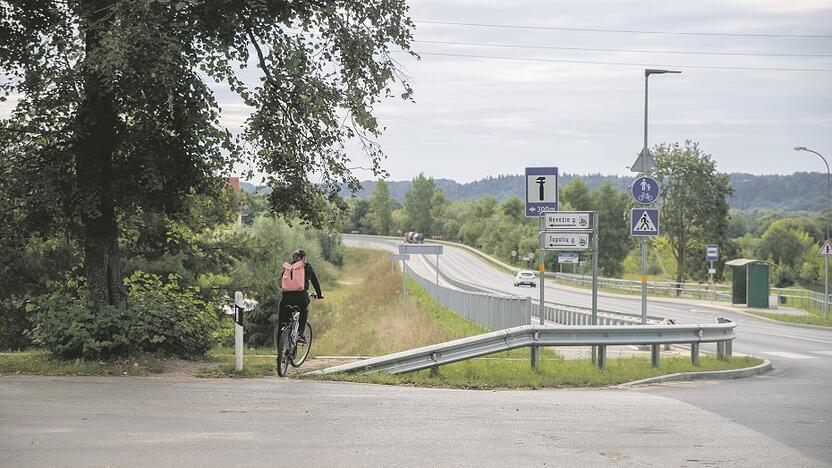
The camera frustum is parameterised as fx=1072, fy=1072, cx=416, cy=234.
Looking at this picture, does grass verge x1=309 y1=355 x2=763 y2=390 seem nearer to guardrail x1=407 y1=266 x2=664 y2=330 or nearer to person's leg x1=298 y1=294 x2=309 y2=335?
person's leg x1=298 y1=294 x2=309 y2=335

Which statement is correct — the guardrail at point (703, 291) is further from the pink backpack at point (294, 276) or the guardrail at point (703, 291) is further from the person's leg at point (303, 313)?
the pink backpack at point (294, 276)

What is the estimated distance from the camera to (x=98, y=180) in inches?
580

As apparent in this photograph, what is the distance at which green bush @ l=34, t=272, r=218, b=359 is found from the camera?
14289 mm

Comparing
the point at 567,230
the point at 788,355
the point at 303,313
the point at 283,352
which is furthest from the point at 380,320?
the point at 283,352

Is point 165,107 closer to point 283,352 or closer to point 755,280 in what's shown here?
point 283,352

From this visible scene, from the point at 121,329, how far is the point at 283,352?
226 centimetres

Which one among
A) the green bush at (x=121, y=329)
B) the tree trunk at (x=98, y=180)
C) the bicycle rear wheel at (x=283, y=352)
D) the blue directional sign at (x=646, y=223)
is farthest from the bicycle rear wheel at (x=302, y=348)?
the blue directional sign at (x=646, y=223)

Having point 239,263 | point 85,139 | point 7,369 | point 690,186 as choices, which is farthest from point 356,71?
point 690,186

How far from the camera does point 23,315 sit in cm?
2873

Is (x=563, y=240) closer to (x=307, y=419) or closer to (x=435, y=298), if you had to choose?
(x=307, y=419)

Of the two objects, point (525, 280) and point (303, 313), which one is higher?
point (303, 313)

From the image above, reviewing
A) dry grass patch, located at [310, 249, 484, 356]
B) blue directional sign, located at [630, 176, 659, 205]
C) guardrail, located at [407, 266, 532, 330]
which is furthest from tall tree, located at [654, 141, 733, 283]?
blue directional sign, located at [630, 176, 659, 205]

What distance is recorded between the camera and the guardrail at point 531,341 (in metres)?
14.7

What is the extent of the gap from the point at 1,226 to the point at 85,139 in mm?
2095
